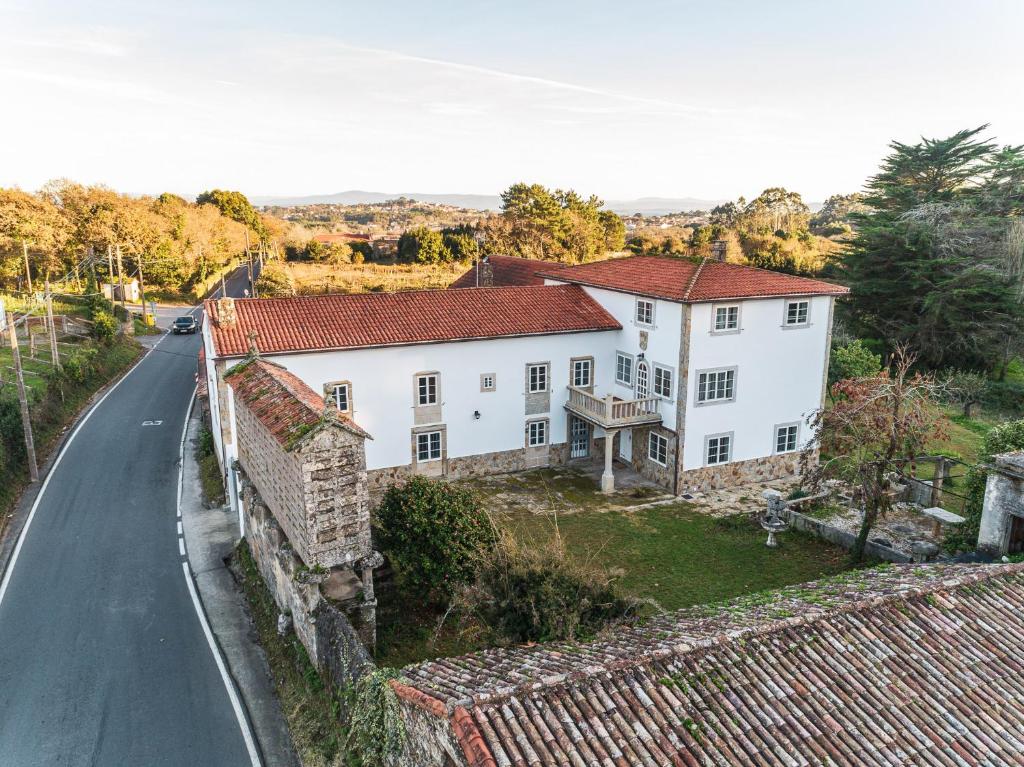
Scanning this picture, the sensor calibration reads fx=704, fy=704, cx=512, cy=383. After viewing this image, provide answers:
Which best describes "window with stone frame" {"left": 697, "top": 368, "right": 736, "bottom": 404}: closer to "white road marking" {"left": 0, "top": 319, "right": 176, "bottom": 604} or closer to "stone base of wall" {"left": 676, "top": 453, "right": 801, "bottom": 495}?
"stone base of wall" {"left": 676, "top": 453, "right": 801, "bottom": 495}

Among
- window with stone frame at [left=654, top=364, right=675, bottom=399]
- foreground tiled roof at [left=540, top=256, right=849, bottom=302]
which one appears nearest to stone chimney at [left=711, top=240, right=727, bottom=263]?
foreground tiled roof at [left=540, top=256, right=849, bottom=302]

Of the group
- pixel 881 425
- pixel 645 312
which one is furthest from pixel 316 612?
pixel 645 312

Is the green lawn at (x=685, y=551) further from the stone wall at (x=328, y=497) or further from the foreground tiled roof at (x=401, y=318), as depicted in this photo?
the foreground tiled roof at (x=401, y=318)

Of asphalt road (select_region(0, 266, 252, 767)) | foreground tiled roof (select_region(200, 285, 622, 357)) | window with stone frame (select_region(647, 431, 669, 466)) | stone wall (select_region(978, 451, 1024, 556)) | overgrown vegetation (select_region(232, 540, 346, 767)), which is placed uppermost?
foreground tiled roof (select_region(200, 285, 622, 357))

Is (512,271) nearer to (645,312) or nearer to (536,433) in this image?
(536,433)

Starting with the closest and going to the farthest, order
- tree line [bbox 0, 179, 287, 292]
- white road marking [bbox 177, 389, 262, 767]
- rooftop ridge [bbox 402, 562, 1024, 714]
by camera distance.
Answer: rooftop ridge [bbox 402, 562, 1024, 714] < white road marking [bbox 177, 389, 262, 767] < tree line [bbox 0, 179, 287, 292]

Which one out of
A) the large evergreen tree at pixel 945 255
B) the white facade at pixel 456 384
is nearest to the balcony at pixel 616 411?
the white facade at pixel 456 384
